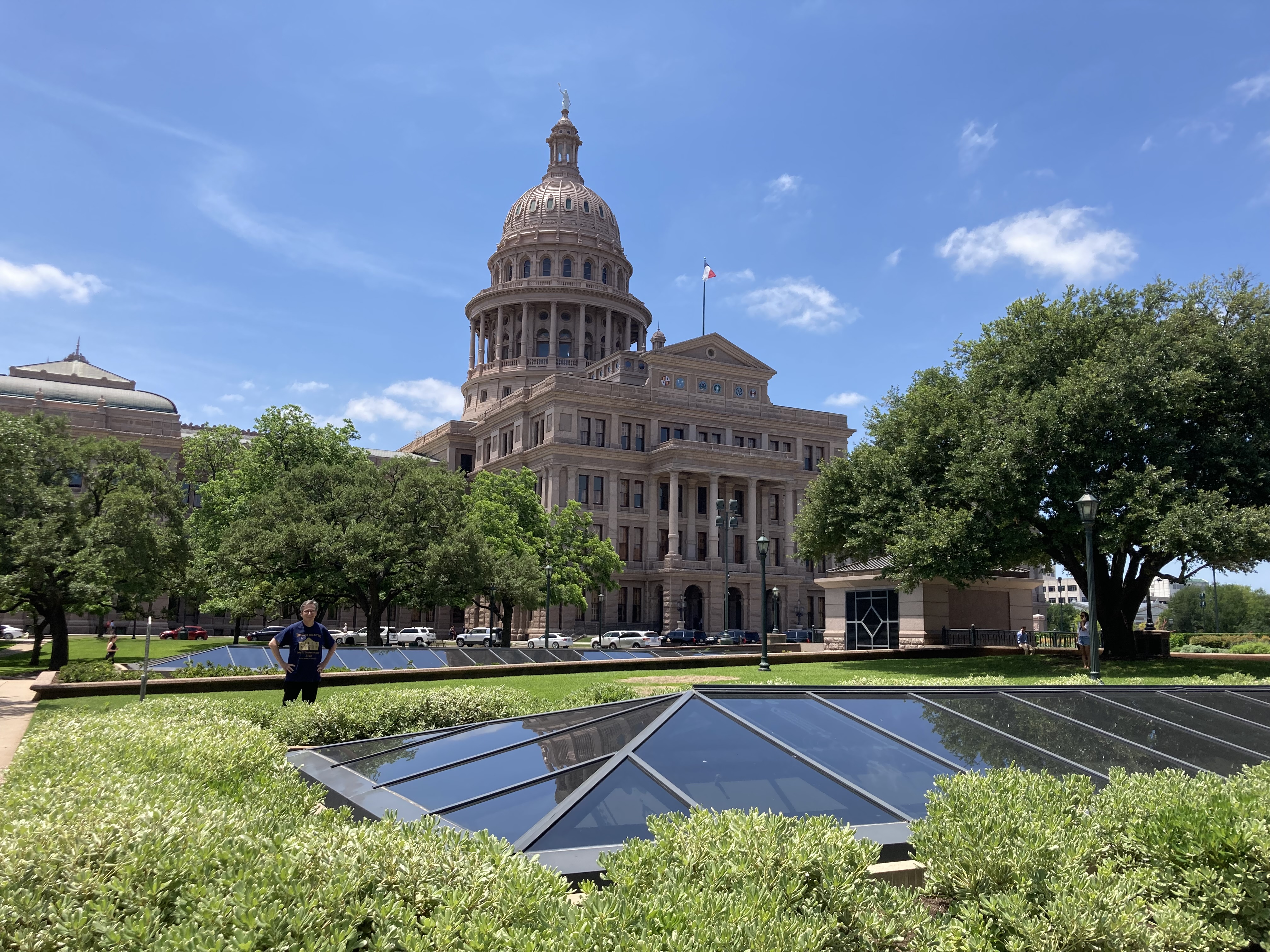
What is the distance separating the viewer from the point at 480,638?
213 feet

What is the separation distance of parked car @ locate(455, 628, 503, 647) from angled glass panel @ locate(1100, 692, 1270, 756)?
4372cm

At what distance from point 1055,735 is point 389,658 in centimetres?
2428

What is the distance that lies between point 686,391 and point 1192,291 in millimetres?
56351

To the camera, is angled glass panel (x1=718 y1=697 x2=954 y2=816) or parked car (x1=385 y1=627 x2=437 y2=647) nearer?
angled glass panel (x1=718 y1=697 x2=954 y2=816)

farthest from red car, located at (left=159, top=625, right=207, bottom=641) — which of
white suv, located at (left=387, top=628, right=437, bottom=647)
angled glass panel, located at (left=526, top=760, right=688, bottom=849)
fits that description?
angled glass panel, located at (left=526, top=760, right=688, bottom=849)

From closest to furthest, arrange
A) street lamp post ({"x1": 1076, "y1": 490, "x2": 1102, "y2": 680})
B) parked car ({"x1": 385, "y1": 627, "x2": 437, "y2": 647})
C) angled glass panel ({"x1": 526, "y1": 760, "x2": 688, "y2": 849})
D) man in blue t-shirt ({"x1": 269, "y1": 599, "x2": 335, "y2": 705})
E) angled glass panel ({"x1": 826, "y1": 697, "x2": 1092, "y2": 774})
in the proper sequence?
angled glass panel ({"x1": 526, "y1": 760, "x2": 688, "y2": 849}) → angled glass panel ({"x1": 826, "y1": 697, "x2": 1092, "y2": 774}) → man in blue t-shirt ({"x1": 269, "y1": 599, "x2": 335, "y2": 705}) → street lamp post ({"x1": 1076, "y1": 490, "x2": 1102, "y2": 680}) → parked car ({"x1": 385, "y1": 627, "x2": 437, "y2": 647})

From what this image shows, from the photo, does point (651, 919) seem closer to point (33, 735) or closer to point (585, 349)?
point (33, 735)

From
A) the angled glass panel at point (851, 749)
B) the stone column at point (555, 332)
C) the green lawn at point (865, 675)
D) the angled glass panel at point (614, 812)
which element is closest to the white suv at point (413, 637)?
the green lawn at point (865, 675)

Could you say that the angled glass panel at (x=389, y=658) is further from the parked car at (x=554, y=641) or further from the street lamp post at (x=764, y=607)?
the parked car at (x=554, y=641)

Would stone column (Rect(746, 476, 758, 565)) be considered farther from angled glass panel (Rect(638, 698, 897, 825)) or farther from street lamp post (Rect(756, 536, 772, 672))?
angled glass panel (Rect(638, 698, 897, 825))

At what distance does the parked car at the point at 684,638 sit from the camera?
62.0 metres

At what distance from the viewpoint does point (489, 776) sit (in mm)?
8383

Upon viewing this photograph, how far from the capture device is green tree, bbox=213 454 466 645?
43.6 meters

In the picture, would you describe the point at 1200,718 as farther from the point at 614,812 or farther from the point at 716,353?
the point at 716,353
